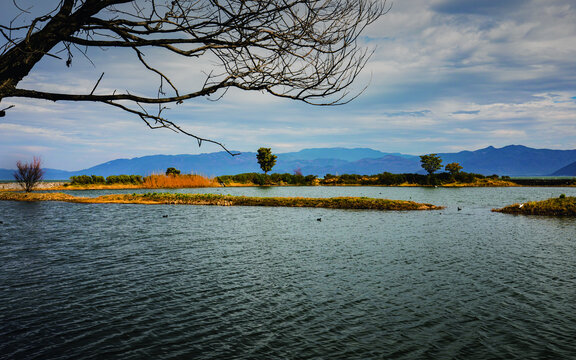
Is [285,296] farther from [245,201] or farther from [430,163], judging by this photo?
[430,163]

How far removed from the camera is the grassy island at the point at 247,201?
35.3 m

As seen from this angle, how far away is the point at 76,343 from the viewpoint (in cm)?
716

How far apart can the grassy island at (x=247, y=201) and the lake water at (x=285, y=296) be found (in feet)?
49.5

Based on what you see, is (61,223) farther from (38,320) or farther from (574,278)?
(574,278)

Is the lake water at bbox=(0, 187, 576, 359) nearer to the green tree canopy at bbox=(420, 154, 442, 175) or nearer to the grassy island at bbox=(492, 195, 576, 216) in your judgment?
the grassy island at bbox=(492, 195, 576, 216)

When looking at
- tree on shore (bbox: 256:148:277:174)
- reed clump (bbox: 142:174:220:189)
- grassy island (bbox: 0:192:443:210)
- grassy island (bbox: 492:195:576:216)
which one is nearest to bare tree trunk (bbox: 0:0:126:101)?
grassy island (bbox: 0:192:443:210)

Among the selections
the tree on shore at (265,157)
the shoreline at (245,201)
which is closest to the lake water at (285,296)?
the shoreline at (245,201)

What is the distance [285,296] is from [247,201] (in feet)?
98.9

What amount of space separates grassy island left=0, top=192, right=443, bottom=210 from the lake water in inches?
595

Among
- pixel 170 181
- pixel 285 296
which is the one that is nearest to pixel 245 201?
pixel 170 181

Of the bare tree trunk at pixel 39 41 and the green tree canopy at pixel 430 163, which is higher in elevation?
the green tree canopy at pixel 430 163

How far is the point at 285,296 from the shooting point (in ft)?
32.8

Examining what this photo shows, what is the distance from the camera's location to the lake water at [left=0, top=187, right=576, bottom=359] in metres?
7.15

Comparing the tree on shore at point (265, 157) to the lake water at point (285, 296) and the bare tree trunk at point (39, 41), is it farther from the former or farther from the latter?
the bare tree trunk at point (39, 41)
